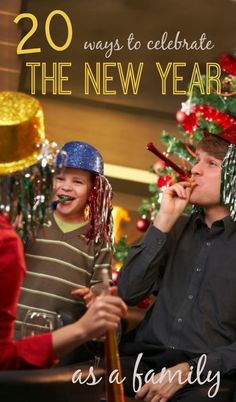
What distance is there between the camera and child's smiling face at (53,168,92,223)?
9.68 feet

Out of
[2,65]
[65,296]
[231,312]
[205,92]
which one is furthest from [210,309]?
[2,65]

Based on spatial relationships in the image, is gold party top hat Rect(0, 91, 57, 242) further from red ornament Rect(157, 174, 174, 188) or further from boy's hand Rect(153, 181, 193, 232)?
red ornament Rect(157, 174, 174, 188)

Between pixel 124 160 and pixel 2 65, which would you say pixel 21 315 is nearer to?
pixel 2 65

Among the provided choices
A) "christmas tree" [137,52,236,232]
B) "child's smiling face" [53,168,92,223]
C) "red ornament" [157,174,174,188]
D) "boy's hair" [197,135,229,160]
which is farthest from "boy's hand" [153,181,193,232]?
"red ornament" [157,174,174,188]

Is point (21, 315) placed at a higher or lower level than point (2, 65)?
lower

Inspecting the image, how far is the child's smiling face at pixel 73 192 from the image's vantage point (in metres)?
2.95

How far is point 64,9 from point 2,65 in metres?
0.74

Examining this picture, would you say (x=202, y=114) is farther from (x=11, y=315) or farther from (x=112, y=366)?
(x=11, y=315)

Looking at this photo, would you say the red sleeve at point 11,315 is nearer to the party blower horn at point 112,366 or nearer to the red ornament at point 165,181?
the party blower horn at point 112,366

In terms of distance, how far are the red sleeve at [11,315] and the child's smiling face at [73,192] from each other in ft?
3.74

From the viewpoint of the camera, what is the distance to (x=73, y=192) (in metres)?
2.96

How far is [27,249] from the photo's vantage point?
2.79m

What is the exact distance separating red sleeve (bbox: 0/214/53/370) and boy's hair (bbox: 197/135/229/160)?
1.23 m

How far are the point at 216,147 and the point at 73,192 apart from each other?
453 mm
